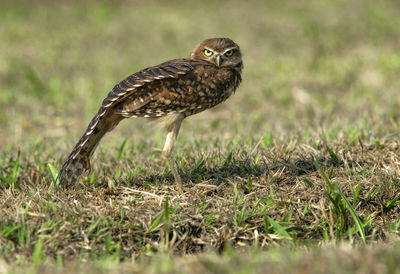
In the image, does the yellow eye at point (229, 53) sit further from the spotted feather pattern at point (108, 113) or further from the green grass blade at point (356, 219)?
the green grass blade at point (356, 219)

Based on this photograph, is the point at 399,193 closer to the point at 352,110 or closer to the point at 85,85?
the point at 352,110

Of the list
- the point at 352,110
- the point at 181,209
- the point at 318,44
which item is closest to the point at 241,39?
the point at 318,44

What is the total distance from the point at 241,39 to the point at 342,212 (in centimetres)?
958

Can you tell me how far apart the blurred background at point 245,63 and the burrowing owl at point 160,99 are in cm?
161

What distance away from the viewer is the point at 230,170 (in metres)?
4.81

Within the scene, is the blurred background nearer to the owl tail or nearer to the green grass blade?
the owl tail

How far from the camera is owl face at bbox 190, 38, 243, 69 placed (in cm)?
469

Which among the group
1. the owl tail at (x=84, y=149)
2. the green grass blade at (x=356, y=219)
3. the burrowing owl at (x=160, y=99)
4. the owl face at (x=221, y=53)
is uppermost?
the owl face at (x=221, y=53)

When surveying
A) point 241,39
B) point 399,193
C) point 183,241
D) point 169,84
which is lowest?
point 183,241

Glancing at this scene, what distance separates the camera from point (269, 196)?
4.34m

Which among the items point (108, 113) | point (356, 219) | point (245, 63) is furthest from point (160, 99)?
point (245, 63)

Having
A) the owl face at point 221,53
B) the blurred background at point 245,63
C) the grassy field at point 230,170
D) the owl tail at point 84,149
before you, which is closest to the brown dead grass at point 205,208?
the grassy field at point 230,170

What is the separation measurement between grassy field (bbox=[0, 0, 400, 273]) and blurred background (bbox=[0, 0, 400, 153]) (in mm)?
49

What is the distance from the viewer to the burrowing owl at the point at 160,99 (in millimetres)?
4332
